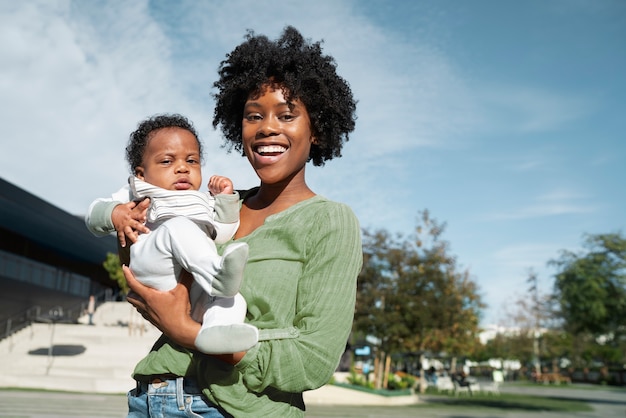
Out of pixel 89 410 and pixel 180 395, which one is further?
pixel 89 410

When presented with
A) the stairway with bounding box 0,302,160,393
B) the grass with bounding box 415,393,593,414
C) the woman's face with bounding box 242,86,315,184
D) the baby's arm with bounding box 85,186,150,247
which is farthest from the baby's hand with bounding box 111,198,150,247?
the grass with bounding box 415,393,593,414

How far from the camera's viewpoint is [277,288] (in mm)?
1806

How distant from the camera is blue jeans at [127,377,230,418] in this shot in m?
1.76

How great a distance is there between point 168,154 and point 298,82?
49cm

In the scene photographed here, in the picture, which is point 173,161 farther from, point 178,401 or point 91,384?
point 91,384

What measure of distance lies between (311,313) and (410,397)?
2395 cm

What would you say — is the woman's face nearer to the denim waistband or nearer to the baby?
the baby

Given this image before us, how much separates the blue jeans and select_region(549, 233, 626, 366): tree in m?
22.5

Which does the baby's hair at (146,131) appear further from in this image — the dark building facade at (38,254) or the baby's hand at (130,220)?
the dark building facade at (38,254)

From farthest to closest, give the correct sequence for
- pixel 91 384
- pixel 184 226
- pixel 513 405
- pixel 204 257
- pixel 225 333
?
pixel 513 405 < pixel 91 384 < pixel 184 226 < pixel 204 257 < pixel 225 333

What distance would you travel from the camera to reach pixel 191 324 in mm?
1714

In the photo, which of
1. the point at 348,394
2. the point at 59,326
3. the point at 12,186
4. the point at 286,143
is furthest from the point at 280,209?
the point at 59,326

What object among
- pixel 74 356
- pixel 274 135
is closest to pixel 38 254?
pixel 74 356

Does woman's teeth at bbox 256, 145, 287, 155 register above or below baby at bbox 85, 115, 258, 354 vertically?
above
